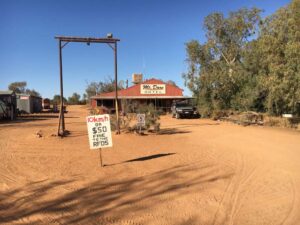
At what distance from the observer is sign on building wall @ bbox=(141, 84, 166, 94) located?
44.7 meters

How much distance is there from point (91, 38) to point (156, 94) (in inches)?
1222

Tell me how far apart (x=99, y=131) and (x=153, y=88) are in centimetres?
3700

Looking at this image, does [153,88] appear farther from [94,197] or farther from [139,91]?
[94,197]

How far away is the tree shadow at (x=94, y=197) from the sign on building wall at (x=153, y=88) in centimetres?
3750

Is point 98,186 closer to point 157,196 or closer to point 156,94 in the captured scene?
point 157,196

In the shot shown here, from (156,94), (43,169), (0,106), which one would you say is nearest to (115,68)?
(43,169)

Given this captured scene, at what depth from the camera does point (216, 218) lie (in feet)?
16.3

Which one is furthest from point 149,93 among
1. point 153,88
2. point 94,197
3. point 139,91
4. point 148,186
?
point 94,197

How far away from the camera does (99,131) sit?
329 inches

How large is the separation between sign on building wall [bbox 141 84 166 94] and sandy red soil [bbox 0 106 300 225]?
33.8m

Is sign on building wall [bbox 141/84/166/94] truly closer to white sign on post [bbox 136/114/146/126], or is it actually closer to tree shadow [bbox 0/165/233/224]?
white sign on post [bbox 136/114/146/126]

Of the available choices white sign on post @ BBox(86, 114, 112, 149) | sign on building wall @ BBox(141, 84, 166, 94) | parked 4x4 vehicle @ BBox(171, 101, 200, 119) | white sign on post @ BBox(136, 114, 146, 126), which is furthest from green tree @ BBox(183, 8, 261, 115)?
white sign on post @ BBox(86, 114, 112, 149)

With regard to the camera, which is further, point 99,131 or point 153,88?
point 153,88

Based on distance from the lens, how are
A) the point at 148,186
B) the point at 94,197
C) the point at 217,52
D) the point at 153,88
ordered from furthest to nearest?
the point at 153,88 → the point at 217,52 → the point at 148,186 → the point at 94,197
